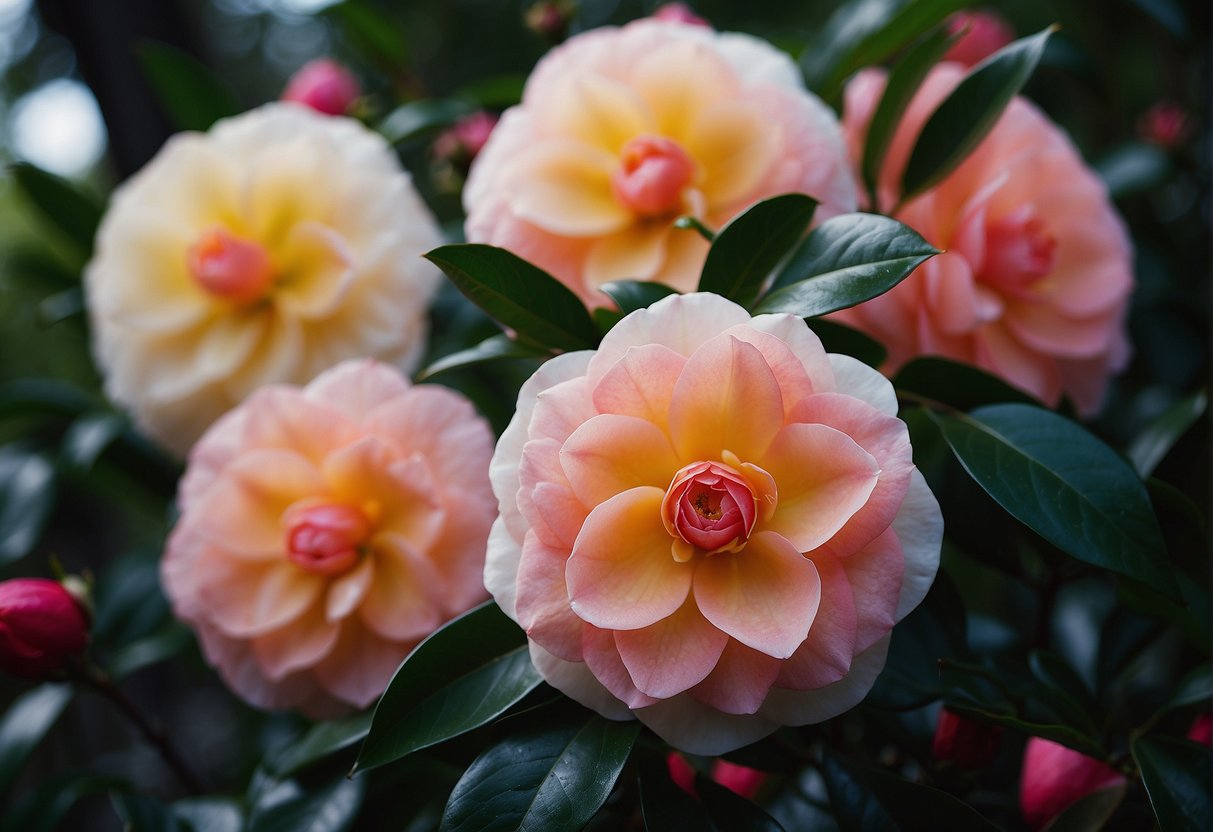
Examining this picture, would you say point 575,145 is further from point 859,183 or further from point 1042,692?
point 1042,692

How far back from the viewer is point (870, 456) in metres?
0.43

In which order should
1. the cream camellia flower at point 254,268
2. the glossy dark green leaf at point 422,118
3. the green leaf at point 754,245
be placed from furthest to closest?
the glossy dark green leaf at point 422,118 → the cream camellia flower at point 254,268 → the green leaf at point 754,245

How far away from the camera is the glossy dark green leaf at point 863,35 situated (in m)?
0.74

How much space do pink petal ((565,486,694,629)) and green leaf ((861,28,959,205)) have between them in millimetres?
369

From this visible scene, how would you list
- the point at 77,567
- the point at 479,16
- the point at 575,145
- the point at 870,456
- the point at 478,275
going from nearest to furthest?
the point at 870,456 → the point at 478,275 → the point at 575,145 → the point at 77,567 → the point at 479,16

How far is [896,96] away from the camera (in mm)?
677

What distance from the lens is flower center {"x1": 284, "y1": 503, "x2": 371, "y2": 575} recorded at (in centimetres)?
61

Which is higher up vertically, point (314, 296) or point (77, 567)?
point (314, 296)

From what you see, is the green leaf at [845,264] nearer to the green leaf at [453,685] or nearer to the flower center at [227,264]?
the green leaf at [453,685]

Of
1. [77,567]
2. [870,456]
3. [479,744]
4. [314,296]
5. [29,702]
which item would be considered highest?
[870,456]

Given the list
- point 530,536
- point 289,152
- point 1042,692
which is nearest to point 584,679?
point 530,536

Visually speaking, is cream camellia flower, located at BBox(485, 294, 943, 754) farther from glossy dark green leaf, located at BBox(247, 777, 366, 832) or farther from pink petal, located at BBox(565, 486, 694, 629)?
glossy dark green leaf, located at BBox(247, 777, 366, 832)

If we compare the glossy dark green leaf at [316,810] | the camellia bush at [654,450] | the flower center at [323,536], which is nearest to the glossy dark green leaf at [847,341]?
the camellia bush at [654,450]

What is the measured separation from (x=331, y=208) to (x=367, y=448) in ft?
0.89
